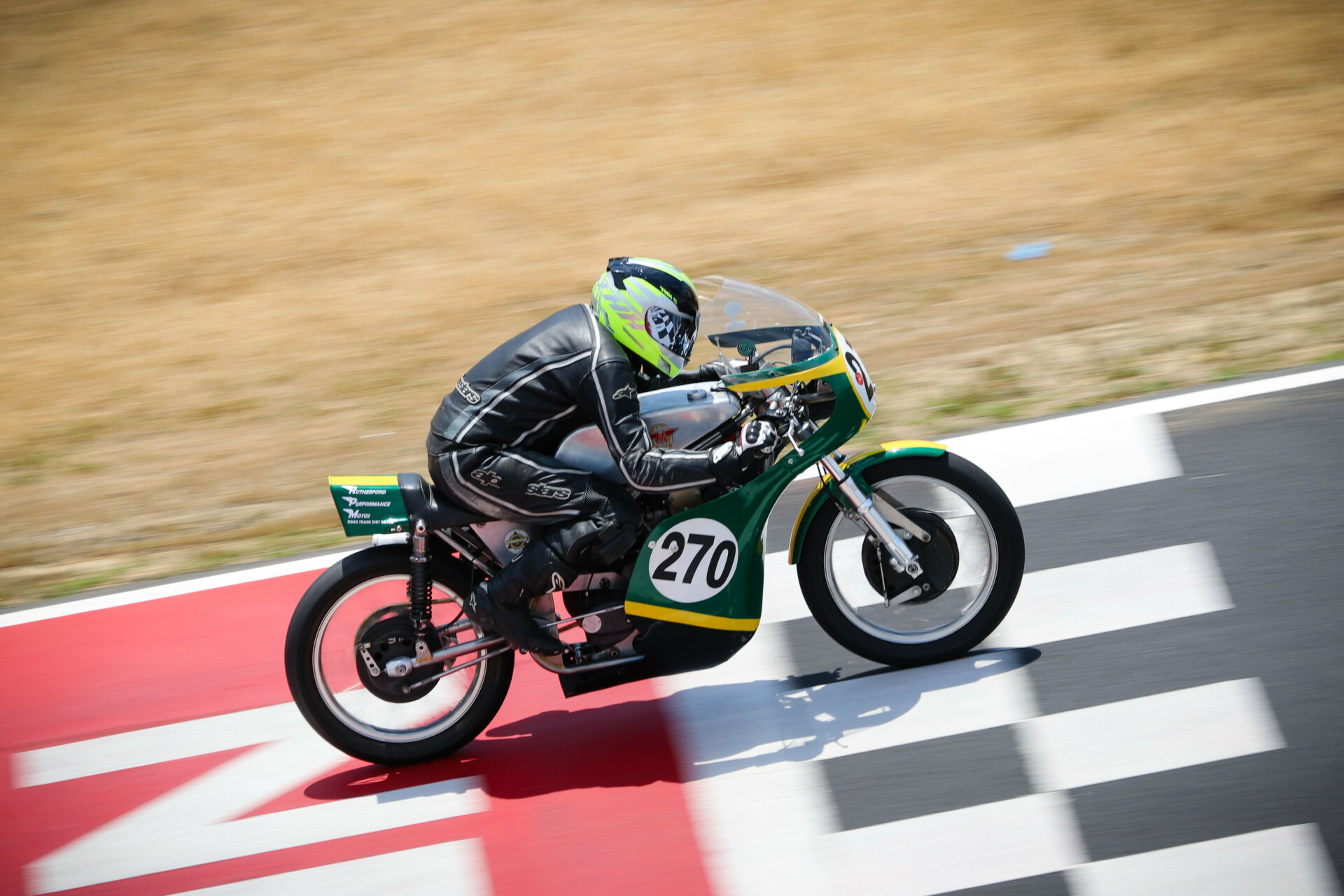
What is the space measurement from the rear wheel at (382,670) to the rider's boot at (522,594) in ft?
0.56

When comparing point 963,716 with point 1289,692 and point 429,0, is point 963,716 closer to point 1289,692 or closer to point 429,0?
point 1289,692

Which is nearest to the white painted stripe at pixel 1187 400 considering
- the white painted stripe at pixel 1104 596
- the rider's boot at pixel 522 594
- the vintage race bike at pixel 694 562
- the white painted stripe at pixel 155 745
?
the white painted stripe at pixel 1104 596

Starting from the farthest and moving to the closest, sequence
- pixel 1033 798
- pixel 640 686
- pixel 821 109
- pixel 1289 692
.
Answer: pixel 821 109, pixel 640 686, pixel 1289 692, pixel 1033 798

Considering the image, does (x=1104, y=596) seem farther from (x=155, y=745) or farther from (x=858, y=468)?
(x=155, y=745)

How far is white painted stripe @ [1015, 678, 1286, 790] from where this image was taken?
4270mm

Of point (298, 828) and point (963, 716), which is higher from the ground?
point (298, 828)

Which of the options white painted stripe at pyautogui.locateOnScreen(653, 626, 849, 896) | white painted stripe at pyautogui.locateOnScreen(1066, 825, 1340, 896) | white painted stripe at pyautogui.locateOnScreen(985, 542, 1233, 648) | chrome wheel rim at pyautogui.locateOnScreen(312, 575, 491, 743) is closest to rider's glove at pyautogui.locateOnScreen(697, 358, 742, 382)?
white painted stripe at pyautogui.locateOnScreen(653, 626, 849, 896)

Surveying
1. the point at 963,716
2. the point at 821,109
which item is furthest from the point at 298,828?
the point at 821,109

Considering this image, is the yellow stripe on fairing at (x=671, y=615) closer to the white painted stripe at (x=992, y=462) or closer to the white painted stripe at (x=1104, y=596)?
the white painted stripe at (x=1104, y=596)

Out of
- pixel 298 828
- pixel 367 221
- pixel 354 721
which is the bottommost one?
pixel 298 828

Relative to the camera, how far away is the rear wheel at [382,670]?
15.3ft

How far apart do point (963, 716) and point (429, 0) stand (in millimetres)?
12945

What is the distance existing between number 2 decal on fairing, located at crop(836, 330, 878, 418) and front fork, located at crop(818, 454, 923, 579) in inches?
10.3

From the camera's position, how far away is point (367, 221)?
11.3m
